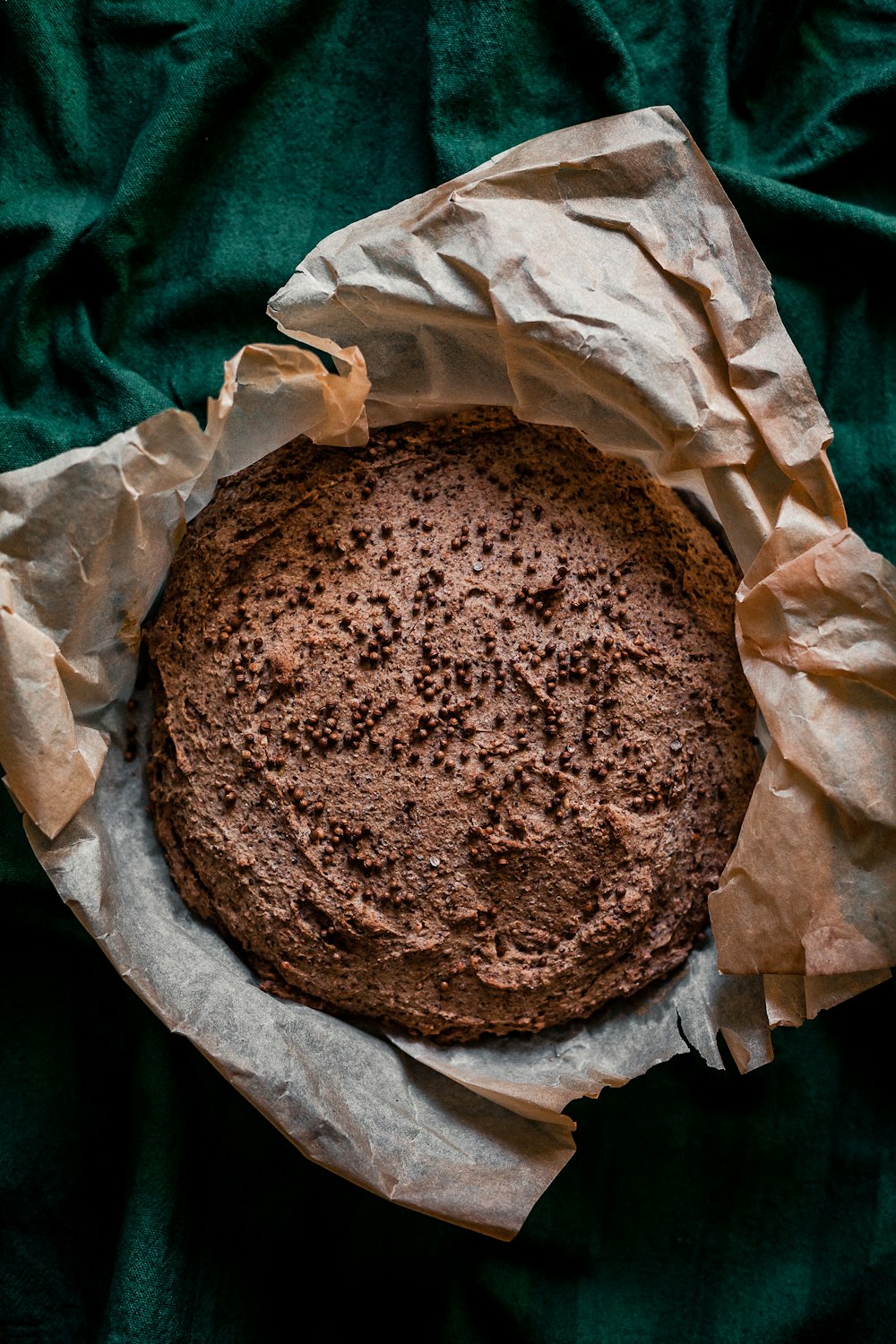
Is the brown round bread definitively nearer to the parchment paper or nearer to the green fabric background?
the parchment paper

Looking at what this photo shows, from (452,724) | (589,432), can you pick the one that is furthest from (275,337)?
(452,724)

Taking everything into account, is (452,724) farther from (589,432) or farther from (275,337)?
(275,337)

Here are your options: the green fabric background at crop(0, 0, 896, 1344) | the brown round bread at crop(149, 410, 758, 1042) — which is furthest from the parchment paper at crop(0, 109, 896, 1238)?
the green fabric background at crop(0, 0, 896, 1344)

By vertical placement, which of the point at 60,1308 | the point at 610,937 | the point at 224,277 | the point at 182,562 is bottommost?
the point at 60,1308

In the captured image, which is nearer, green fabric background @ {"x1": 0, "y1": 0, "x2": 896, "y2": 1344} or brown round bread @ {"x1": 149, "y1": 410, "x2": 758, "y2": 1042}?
brown round bread @ {"x1": 149, "y1": 410, "x2": 758, "y2": 1042}

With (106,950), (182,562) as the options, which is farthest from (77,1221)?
(182,562)

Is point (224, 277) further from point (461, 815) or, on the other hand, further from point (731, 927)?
point (731, 927)
